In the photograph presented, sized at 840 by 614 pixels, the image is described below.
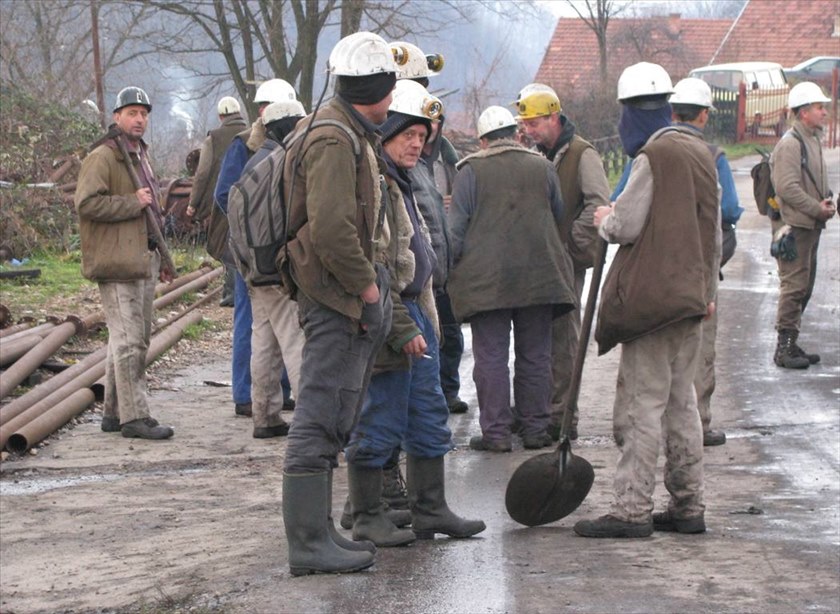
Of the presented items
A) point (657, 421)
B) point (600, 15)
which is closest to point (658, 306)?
point (657, 421)

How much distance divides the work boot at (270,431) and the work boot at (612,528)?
9.90 feet

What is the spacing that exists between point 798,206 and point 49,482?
5.88m

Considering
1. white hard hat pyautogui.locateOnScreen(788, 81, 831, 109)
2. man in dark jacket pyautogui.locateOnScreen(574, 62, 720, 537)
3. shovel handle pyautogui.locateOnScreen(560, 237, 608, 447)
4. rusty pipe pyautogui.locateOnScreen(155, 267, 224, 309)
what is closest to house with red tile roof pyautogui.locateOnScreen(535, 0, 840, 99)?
rusty pipe pyautogui.locateOnScreen(155, 267, 224, 309)

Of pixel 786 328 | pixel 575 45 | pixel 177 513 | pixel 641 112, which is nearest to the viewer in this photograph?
pixel 641 112

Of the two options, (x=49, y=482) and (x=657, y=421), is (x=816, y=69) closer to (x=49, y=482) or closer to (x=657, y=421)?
(x=49, y=482)

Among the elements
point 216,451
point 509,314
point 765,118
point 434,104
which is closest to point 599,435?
point 509,314

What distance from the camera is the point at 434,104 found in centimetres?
628

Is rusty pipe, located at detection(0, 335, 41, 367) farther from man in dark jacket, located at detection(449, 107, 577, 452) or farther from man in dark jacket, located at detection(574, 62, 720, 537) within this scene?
man in dark jacket, located at detection(574, 62, 720, 537)

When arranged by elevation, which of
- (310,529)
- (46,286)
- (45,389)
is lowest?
(46,286)

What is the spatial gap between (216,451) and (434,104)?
11.2 ft

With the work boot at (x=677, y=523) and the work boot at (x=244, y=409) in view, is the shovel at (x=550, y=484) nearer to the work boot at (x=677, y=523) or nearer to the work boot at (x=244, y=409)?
the work boot at (x=677, y=523)

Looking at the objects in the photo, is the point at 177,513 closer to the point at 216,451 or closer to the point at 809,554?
the point at 216,451

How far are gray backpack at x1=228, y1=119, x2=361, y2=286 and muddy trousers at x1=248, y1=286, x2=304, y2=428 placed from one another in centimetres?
294

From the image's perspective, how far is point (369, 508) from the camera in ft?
20.6
